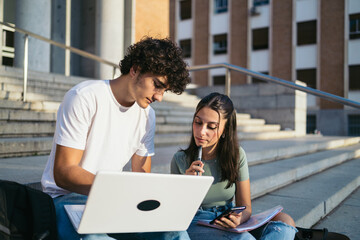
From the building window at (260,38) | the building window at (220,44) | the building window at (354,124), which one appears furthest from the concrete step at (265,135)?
the building window at (220,44)

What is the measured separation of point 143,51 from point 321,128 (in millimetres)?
19784

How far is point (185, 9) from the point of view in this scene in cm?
2500

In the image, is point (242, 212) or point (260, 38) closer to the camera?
point (242, 212)

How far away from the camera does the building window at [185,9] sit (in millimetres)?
24875

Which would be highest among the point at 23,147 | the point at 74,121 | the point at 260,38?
the point at 260,38

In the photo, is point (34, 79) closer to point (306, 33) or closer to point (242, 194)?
point (242, 194)

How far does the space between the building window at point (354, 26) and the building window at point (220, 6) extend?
25.7 ft

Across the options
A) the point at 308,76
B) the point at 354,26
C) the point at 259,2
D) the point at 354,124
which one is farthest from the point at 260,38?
the point at 354,124

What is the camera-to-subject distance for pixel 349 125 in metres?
19.1

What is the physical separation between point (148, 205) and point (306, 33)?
855 inches

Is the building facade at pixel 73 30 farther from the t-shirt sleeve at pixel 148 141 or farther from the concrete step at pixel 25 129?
the t-shirt sleeve at pixel 148 141

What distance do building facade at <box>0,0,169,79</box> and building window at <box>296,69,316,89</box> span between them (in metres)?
13.4

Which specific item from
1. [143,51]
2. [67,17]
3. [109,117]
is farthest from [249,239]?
[67,17]

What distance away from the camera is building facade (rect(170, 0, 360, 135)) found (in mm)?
19672
